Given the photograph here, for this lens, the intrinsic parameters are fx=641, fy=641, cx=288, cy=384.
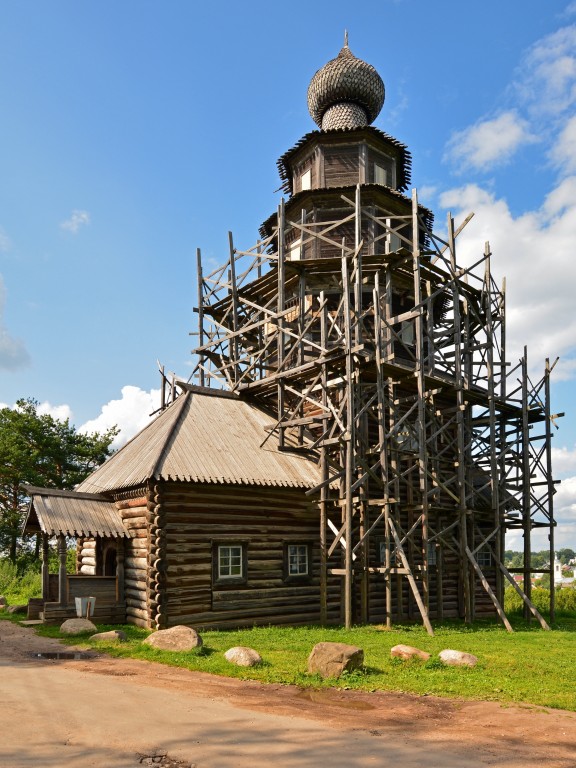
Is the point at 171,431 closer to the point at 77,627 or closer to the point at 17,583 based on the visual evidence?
the point at 77,627

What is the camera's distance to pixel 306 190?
78.5 ft

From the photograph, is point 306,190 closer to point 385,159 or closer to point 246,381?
point 385,159

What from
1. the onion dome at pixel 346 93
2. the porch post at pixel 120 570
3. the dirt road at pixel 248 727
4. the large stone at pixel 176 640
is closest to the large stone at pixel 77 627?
the porch post at pixel 120 570

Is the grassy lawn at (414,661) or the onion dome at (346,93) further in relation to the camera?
the onion dome at (346,93)

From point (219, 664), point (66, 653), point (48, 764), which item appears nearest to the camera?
point (48, 764)

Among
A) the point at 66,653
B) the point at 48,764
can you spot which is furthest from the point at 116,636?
the point at 48,764

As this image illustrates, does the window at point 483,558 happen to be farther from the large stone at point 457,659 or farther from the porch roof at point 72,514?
the porch roof at point 72,514

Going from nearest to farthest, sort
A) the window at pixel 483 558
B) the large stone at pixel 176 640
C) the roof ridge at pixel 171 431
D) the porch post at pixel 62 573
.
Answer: the large stone at pixel 176 640
the porch post at pixel 62 573
the roof ridge at pixel 171 431
the window at pixel 483 558

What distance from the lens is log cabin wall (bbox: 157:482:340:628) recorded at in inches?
635

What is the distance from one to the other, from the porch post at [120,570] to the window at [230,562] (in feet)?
8.51

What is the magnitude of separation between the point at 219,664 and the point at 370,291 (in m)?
14.7

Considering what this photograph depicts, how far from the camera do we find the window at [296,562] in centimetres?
→ 1825

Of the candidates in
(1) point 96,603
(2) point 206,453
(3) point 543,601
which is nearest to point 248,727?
(1) point 96,603

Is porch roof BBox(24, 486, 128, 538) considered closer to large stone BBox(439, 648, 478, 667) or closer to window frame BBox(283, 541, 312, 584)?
window frame BBox(283, 541, 312, 584)
